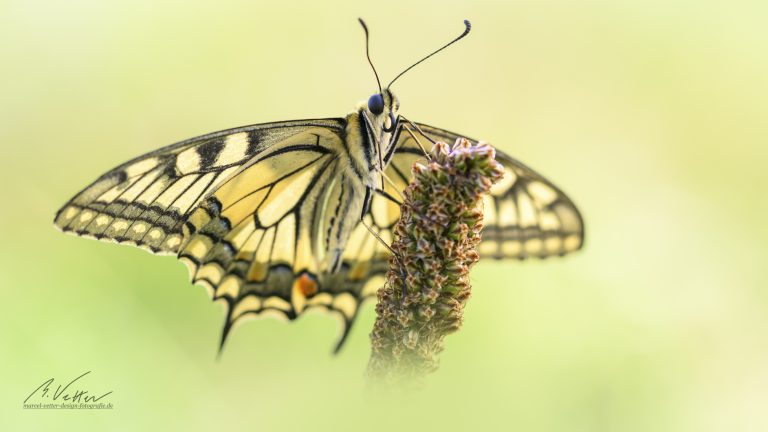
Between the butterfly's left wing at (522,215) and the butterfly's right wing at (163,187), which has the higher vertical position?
the butterfly's right wing at (163,187)

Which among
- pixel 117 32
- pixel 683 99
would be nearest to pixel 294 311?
pixel 117 32

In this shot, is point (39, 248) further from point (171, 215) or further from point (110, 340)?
point (171, 215)

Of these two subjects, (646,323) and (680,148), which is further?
(680,148)

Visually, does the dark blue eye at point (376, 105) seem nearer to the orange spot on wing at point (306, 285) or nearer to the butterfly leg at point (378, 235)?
the butterfly leg at point (378, 235)

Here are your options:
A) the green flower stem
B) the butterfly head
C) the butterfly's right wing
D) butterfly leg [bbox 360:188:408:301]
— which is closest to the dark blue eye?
the butterfly head

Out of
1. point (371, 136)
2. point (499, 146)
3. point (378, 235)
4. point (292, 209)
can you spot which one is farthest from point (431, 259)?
point (499, 146)

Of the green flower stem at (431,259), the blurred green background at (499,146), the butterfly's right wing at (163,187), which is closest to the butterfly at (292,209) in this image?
the butterfly's right wing at (163,187)
